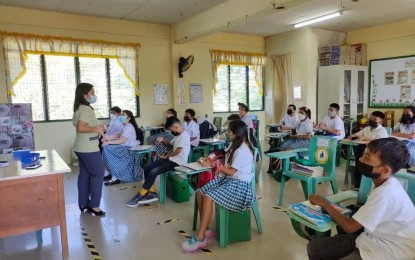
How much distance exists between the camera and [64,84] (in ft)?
21.4

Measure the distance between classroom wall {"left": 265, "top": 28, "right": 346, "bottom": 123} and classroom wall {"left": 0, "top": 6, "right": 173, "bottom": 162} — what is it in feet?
10.5

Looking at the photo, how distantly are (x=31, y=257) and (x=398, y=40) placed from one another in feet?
27.3

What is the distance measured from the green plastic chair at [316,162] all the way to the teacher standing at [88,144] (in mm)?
2040

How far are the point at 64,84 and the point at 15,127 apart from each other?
6.71 ft

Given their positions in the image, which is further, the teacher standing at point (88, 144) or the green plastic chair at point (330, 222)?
the teacher standing at point (88, 144)

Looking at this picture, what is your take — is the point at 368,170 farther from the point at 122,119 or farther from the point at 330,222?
the point at 122,119

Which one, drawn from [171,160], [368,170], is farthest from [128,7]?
[368,170]

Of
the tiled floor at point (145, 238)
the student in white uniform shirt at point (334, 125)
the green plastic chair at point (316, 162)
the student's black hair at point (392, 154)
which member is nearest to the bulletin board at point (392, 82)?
the student in white uniform shirt at point (334, 125)

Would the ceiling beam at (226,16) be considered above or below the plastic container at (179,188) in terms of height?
above

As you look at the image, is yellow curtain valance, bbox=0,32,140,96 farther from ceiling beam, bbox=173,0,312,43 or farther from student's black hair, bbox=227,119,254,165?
student's black hair, bbox=227,119,254,165

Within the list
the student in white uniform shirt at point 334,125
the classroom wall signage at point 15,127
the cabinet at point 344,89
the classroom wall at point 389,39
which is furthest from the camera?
the cabinet at point 344,89

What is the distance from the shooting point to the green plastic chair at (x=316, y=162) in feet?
11.5

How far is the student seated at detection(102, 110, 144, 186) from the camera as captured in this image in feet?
16.0

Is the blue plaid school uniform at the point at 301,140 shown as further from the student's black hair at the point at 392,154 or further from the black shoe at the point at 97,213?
the student's black hair at the point at 392,154
